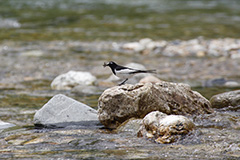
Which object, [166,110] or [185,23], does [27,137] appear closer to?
[166,110]

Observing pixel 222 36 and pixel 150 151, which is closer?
pixel 150 151

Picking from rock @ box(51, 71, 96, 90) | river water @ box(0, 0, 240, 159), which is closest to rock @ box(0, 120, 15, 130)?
river water @ box(0, 0, 240, 159)

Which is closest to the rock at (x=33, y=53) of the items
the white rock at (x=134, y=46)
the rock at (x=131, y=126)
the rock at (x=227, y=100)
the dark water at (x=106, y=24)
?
the dark water at (x=106, y=24)

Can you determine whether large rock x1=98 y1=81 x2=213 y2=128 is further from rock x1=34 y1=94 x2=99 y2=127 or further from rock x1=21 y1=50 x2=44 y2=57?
rock x1=21 y1=50 x2=44 y2=57

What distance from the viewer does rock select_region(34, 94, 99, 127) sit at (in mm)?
5652

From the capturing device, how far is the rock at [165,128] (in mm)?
4723

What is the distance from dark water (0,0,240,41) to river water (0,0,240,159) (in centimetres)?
4

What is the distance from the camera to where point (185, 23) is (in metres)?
19.4

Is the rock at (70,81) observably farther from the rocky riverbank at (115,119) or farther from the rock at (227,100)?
the rock at (227,100)

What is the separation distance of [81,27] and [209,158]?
14.4m

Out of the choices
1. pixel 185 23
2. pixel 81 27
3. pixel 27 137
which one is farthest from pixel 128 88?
pixel 185 23

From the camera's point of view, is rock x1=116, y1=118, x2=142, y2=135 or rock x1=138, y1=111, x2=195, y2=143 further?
rock x1=116, y1=118, x2=142, y2=135

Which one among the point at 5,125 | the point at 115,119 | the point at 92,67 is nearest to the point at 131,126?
the point at 115,119

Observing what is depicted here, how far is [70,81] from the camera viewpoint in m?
8.45
